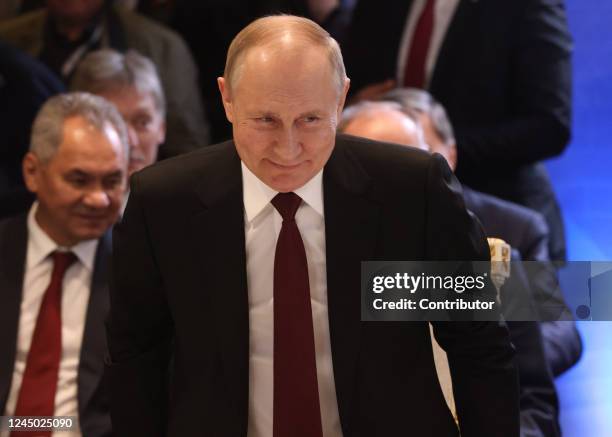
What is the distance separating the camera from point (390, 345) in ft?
4.77

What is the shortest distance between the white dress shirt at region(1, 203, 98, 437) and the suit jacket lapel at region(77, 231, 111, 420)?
0.03 m

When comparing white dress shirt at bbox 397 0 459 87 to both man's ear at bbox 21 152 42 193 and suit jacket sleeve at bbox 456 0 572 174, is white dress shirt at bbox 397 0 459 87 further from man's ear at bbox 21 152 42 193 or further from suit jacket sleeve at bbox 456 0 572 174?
man's ear at bbox 21 152 42 193

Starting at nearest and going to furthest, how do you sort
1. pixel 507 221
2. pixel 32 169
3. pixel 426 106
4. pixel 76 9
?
1. pixel 32 169
2. pixel 507 221
3. pixel 426 106
4. pixel 76 9

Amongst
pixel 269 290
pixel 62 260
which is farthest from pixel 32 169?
pixel 269 290

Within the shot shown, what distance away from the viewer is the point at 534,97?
299cm

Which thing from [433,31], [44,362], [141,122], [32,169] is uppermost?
[433,31]

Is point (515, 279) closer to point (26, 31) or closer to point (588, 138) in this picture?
point (588, 138)

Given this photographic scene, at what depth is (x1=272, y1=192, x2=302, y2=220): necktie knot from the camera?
145cm

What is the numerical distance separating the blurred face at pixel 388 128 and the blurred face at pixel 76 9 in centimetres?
132

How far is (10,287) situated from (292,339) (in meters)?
1.07

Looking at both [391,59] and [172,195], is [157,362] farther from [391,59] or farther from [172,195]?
[391,59]

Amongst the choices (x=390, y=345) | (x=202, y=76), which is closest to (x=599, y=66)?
(x=202, y=76)

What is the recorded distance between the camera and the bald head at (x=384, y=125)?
240cm

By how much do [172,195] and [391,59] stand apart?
1789mm
